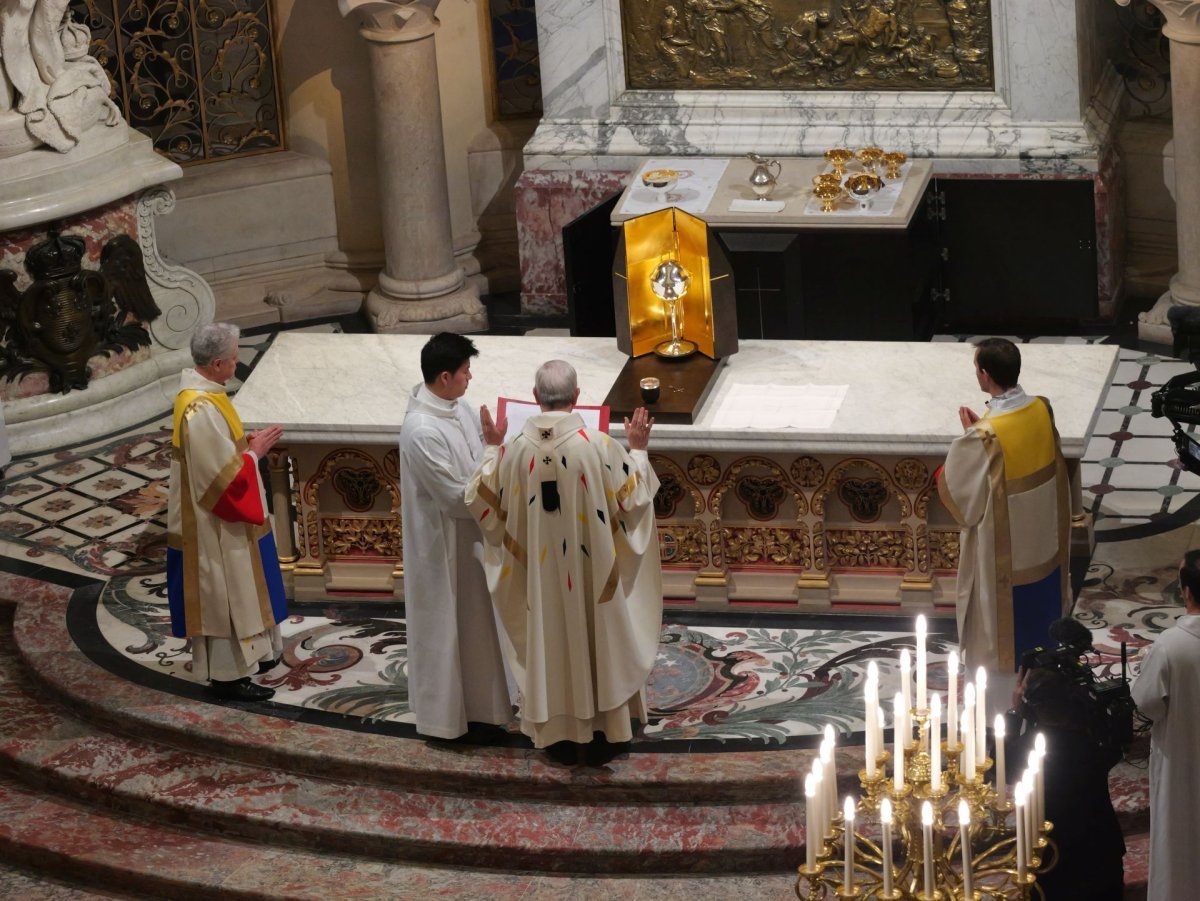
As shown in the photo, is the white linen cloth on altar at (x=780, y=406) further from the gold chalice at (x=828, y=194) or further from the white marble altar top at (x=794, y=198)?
the gold chalice at (x=828, y=194)

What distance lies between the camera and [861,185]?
37.2ft

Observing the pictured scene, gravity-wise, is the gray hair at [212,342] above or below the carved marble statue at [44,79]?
below

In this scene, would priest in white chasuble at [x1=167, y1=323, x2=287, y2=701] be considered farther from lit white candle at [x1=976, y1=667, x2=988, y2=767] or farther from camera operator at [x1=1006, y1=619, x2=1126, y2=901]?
lit white candle at [x1=976, y1=667, x2=988, y2=767]

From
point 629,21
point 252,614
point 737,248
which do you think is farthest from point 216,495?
point 629,21

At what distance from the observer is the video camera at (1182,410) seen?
26.1ft

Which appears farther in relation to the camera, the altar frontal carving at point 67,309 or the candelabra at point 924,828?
the altar frontal carving at point 67,309

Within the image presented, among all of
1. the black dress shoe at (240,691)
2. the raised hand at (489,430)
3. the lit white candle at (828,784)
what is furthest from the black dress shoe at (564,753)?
the lit white candle at (828,784)

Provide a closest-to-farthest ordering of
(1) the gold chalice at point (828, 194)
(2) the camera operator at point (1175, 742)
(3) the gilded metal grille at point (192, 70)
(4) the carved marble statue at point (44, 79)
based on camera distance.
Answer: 1. (2) the camera operator at point (1175, 742)
2. (4) the carved marble statue at point (44, 79)
3. (1) the gold chalice at point (828, 194)
4. (3) the gilded metal grille at point (192, 70)

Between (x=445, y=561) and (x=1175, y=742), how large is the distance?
2.36m

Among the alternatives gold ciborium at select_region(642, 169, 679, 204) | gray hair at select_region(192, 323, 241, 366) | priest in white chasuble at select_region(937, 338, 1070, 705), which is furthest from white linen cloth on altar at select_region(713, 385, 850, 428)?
gold ciborium at select_region(642, 169, 679, 204)

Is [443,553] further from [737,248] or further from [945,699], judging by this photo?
[737,248]

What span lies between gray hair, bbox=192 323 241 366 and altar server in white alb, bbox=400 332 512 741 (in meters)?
0.72

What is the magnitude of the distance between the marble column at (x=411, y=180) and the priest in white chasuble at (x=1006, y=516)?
5.15 metres

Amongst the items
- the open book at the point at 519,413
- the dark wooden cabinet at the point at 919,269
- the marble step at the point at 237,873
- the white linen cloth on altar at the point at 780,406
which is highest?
the open book at the point at 519,413
